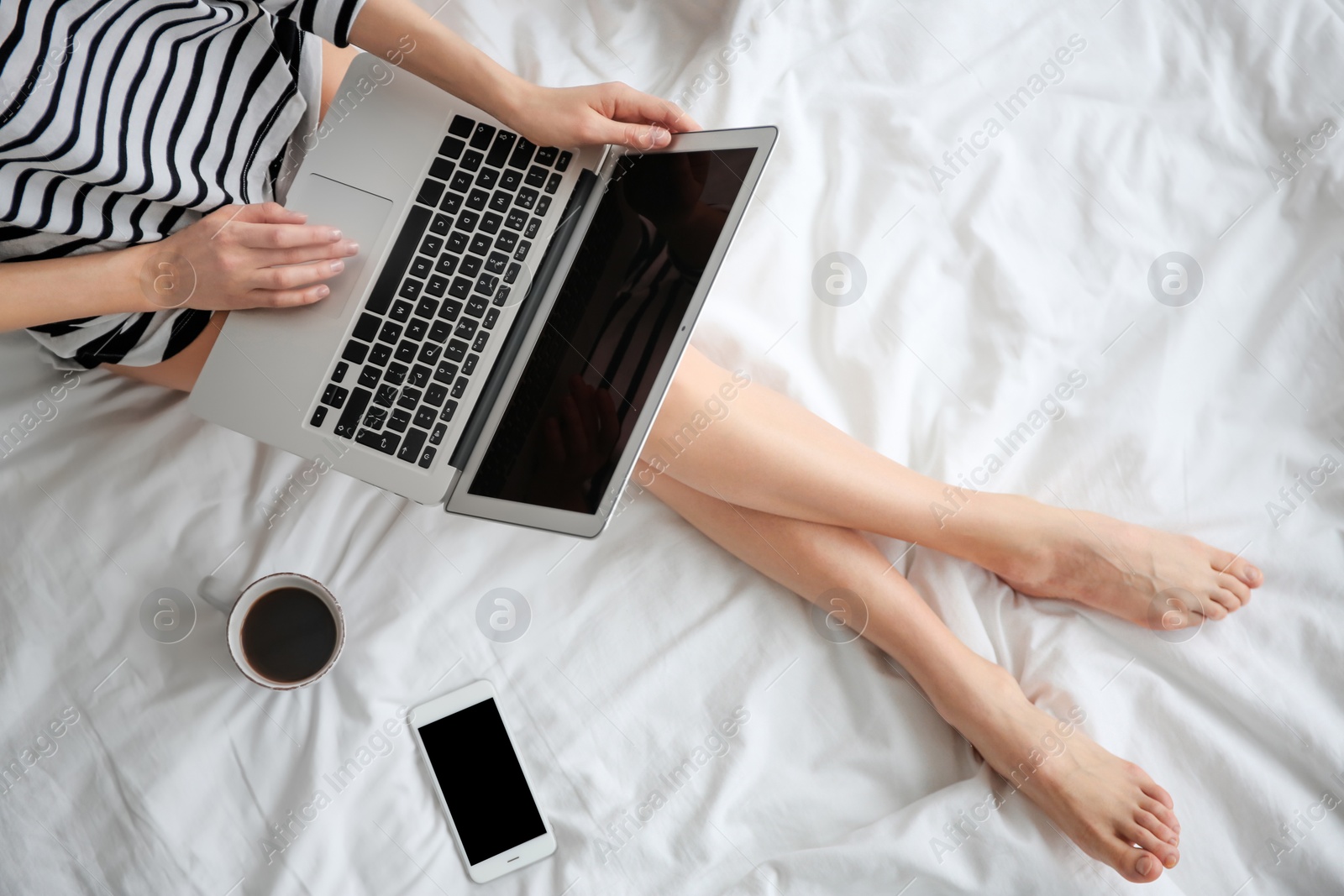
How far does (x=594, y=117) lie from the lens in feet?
2.65

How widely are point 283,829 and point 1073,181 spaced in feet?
3.99

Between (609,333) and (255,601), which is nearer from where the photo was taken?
(609,333)

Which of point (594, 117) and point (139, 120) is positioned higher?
point (594, 117)

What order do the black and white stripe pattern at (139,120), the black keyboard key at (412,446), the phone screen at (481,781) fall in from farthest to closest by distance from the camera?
the phone screen at (481,781)
the black keyboard key at (412,446)
the black and white stripe pattern at (139,120)

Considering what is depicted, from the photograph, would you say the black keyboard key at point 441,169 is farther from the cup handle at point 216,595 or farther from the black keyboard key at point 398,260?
the cup handle at point 216,595

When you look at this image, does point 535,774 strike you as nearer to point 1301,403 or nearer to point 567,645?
point 567,645

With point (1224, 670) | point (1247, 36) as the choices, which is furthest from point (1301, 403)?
point (1247, 36)

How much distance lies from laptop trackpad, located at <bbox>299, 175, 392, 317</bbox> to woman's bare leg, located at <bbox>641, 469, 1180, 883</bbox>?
399mm

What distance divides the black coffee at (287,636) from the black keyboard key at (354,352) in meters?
0.27

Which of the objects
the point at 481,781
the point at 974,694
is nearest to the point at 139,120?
the point at 481,781

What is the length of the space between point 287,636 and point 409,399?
1.02 feet

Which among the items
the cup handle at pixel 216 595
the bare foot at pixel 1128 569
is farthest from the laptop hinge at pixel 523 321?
the bare foot at pixel 1128 569

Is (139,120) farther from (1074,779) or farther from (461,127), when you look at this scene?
(1074,779)

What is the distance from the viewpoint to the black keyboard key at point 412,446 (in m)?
0.80
